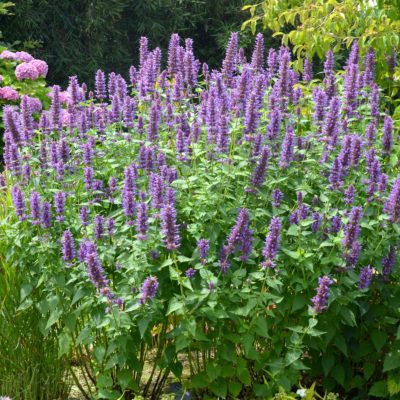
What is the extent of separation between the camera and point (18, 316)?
173 inches

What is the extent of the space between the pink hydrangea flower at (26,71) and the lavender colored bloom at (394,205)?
6487 mm

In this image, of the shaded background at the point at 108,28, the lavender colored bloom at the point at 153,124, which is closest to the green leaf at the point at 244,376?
the lavender colored bloom at the point at 153,124

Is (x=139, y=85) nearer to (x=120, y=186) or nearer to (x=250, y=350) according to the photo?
(x=120, y=186)

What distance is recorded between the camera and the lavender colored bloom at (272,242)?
11.7ft

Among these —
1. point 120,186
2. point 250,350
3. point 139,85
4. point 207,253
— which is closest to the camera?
point 207,253

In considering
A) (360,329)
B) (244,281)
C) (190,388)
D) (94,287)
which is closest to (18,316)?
(94,287)

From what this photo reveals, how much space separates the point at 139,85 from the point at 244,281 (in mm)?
1559

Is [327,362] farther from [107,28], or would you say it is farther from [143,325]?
[107,28]

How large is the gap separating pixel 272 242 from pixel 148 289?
0.61 m

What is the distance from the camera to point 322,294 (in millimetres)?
3582

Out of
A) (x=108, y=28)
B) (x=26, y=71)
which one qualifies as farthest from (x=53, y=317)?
(x=108, y=28)

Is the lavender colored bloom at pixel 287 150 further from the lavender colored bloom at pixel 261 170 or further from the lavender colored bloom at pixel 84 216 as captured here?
the lavender colored bloom at pixel 84 216

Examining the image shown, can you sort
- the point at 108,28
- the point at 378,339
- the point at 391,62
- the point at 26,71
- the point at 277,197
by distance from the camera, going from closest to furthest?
the point at 277,197, the point at 378,339, the point at 391,62, the point at 26,71, the point at 108,28

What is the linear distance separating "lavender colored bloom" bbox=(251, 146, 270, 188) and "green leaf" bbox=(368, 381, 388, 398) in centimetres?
130
